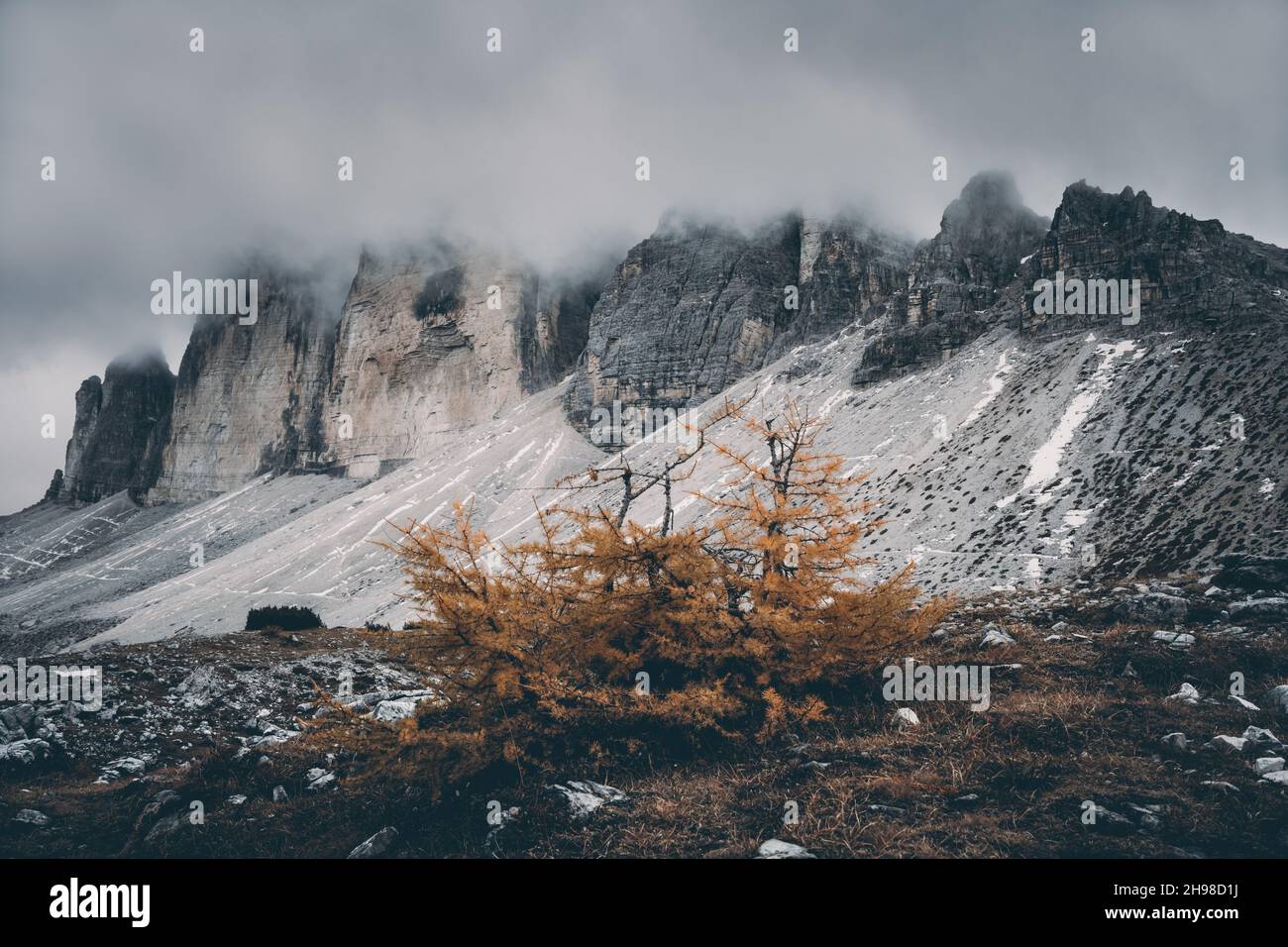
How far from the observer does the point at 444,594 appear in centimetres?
1202

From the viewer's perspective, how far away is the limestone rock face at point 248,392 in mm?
148625

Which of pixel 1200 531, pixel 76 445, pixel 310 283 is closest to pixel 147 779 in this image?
pixel 1200 531

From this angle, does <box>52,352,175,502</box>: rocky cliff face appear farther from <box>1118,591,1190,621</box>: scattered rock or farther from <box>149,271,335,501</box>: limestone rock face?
<box>1118,591,1190,621</box>: scattered rock

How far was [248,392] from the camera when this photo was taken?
156125mm

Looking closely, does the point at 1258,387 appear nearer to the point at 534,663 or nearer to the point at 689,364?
the point at 534,663

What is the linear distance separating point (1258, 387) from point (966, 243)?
46.5 metres

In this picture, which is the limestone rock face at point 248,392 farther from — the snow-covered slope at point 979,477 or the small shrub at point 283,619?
the small shrub at point 283,619

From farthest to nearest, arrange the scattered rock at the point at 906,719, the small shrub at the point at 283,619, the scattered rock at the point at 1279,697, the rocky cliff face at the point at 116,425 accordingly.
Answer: the rocky cliff face at the point at 116,425
the small shrub at the point at 283,619
the scattered rock at the point at 906,719
the scattered rock at the point at 1279,697

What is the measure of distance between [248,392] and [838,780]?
16790cm

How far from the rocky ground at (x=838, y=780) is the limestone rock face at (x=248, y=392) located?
456 ft

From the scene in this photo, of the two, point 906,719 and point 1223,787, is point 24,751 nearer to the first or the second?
point 906,719

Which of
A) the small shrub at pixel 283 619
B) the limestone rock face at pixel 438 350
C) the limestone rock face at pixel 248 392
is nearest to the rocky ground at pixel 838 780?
the small shrub at pixel 283 619

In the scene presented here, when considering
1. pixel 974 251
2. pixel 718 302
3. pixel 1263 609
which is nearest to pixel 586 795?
pixel 1263 609
